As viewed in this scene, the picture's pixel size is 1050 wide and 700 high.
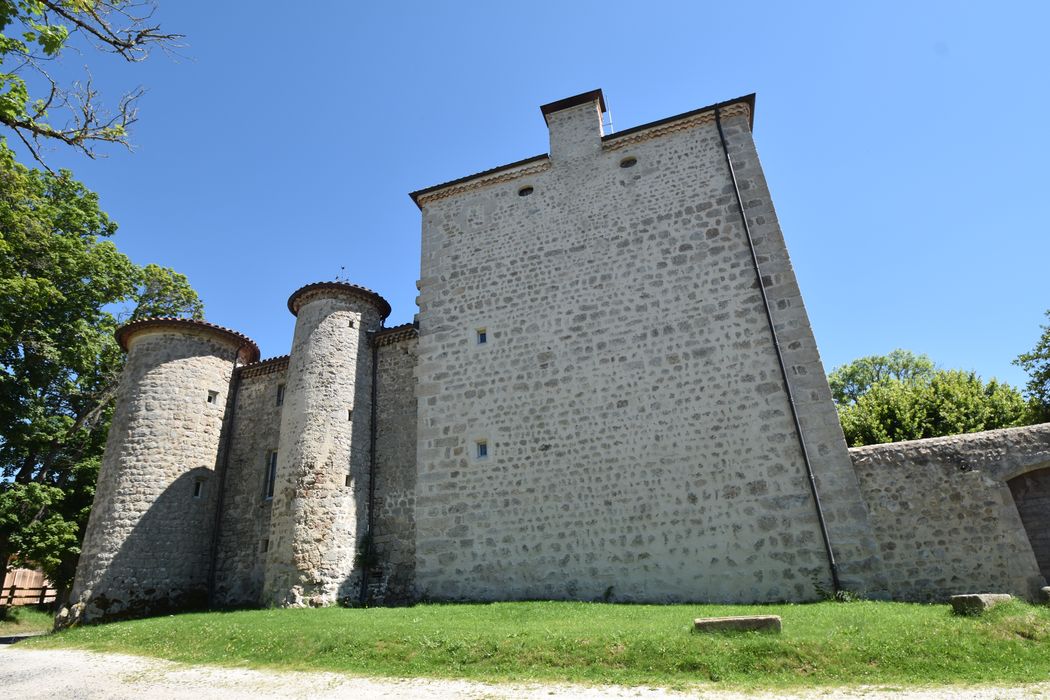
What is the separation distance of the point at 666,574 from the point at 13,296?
18317mm

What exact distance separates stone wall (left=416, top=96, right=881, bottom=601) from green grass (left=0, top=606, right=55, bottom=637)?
582 inches

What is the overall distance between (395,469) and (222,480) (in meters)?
6.00

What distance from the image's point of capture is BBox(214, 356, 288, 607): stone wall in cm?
1577

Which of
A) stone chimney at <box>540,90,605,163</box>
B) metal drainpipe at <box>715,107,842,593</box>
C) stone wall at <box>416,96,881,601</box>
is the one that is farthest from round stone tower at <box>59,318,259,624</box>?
metal drainpipe at <box>715,107,842,593</box>

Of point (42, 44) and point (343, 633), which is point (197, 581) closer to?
point (343, 633)

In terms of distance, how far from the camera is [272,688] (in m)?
6.69

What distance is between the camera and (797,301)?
11.6 metres

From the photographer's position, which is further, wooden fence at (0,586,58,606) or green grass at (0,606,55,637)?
wooden fence at (0,586,58,606)

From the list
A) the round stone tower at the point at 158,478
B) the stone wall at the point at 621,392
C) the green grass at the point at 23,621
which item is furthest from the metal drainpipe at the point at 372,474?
the green grass at the point at 23,621

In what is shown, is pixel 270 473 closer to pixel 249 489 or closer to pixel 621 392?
pixel 249 489

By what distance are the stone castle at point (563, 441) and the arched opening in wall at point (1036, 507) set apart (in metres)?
0.03

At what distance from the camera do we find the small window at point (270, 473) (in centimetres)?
1661

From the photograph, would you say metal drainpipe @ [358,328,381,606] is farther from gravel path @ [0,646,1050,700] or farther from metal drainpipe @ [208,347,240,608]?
gravel path @ [0,646,1050,700]

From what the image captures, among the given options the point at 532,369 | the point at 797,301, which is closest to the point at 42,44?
the point at 532,369
